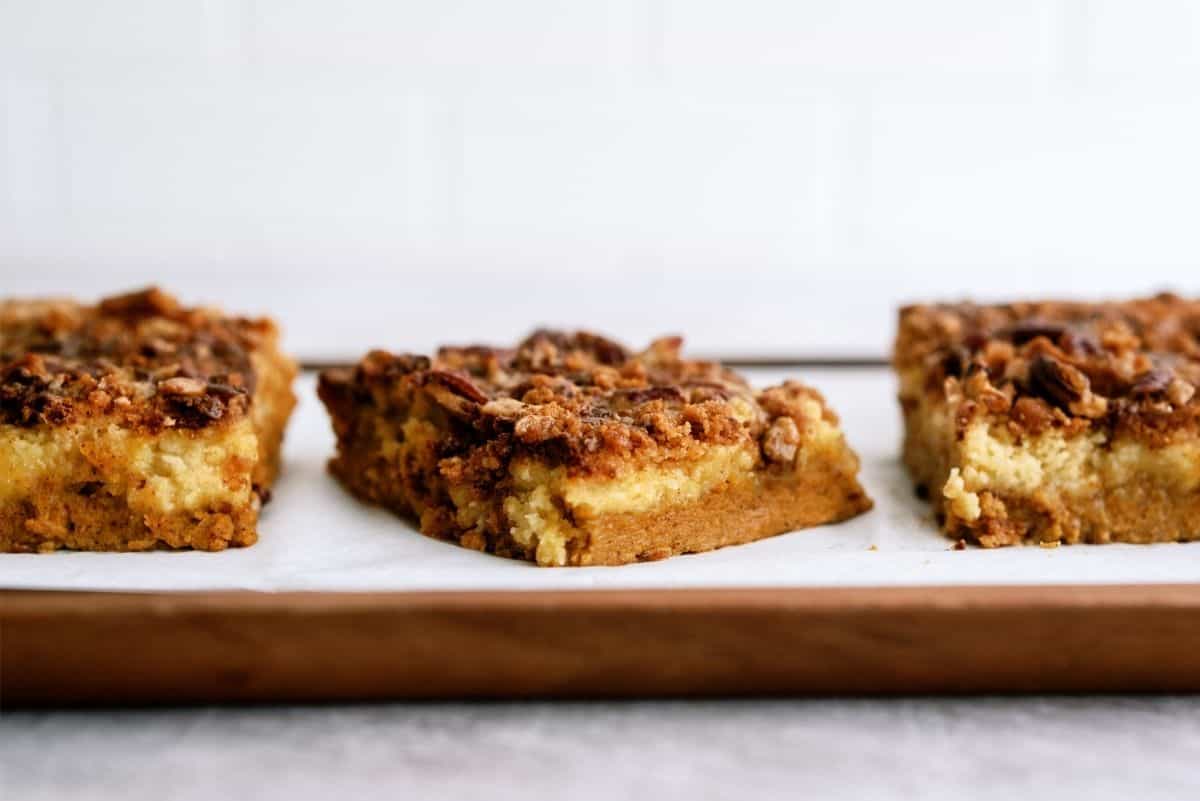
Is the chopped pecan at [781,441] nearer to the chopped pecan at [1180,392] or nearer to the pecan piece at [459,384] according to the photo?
the pecan piece at [459,384]

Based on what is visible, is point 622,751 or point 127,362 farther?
point 127,362

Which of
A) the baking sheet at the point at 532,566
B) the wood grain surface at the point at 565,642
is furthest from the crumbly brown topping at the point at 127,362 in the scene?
the wood grain surface at the point at 565,642

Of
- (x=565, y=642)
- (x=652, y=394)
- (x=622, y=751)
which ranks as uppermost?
(x=652, y=394)

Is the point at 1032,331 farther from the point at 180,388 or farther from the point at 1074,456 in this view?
the point at 180,388

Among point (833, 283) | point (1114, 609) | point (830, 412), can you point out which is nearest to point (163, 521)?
point (830, 412)

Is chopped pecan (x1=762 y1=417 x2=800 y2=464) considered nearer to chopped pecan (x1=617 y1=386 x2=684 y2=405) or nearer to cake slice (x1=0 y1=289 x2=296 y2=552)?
chopped pecan (x1=617 y1=386 x2=684 y2=405)

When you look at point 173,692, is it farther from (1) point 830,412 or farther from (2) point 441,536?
(1) point 830,412

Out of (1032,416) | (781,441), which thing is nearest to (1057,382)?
(1032,416)
